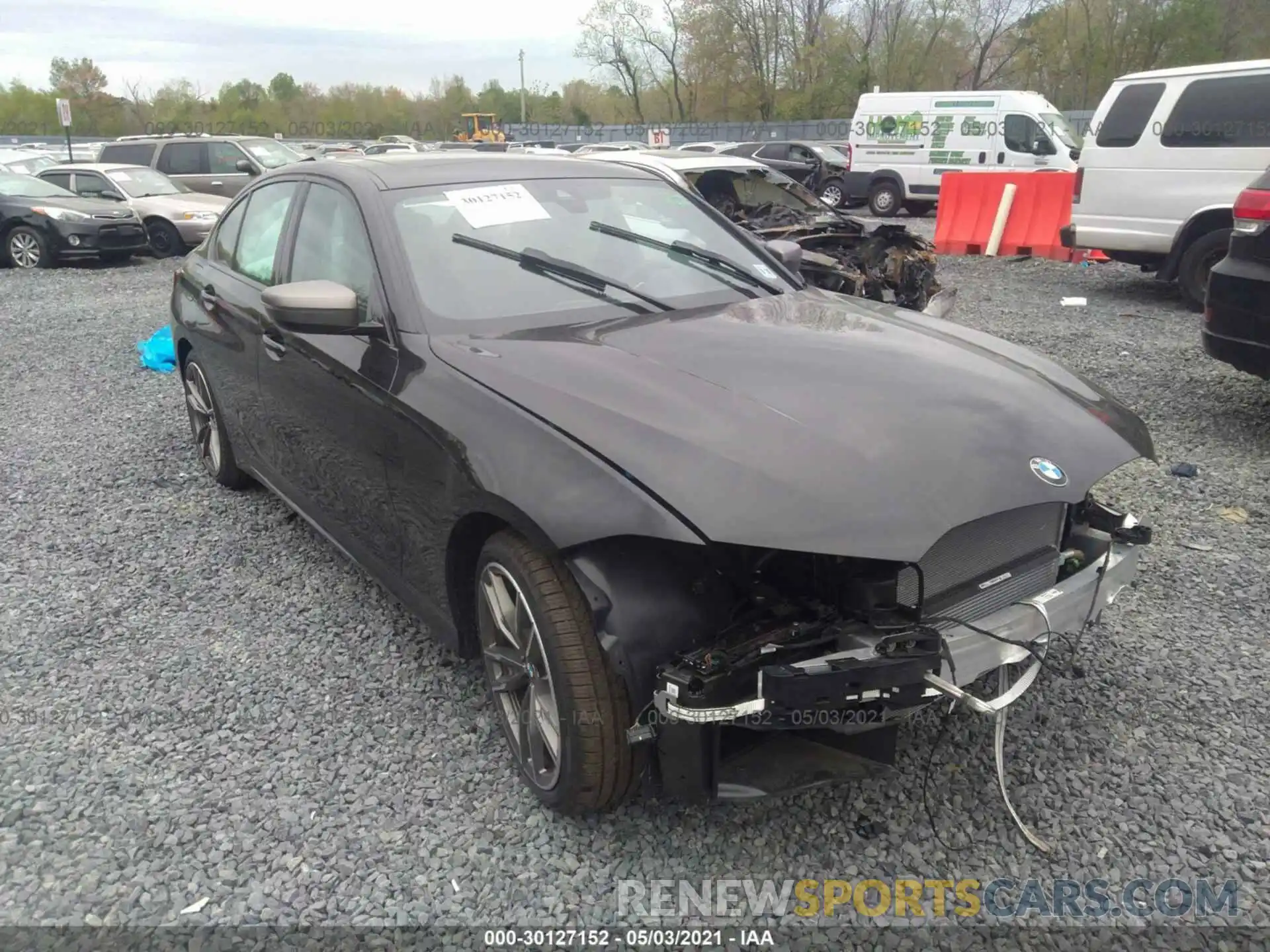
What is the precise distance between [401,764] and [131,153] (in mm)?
18568

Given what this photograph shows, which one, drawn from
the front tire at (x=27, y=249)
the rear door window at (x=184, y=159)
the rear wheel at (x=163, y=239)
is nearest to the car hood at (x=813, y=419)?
the front tire at (x=27, y=249)

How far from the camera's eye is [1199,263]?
8.45 m

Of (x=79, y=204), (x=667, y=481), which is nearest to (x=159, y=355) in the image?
(x=667, y=481)

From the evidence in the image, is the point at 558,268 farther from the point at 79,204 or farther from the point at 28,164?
the point at 28,164

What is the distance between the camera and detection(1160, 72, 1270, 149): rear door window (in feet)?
26.4

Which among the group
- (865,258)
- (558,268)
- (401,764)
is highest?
(558,268)

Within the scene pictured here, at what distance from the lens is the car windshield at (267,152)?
16969 millimetres

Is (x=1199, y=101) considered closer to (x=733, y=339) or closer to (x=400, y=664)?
(x=733, y=339)

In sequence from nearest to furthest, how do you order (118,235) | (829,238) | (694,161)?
(829,238) < (694,161) < (118,235)

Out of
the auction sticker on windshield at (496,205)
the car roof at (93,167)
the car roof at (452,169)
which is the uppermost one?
the car roof at (93,167)

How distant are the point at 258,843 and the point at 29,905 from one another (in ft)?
1.68

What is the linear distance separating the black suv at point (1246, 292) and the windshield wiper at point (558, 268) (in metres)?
3.36

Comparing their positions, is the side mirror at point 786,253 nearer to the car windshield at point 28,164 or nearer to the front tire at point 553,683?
the front tire at point 553,683

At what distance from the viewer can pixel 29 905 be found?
2.21 metres
